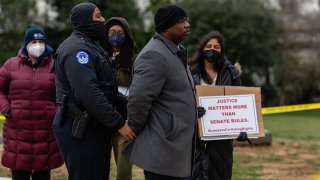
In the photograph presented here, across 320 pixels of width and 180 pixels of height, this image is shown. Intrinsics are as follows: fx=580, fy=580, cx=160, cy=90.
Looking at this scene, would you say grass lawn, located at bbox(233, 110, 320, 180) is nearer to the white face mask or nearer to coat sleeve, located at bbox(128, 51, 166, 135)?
the white face mask

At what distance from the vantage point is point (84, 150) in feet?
13.7

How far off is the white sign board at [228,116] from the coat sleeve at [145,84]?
139cm

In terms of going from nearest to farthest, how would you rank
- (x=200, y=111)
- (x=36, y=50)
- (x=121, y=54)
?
1. (x=200, y=111)
2. (x=36, y=50)
3. (x=121, y=54)

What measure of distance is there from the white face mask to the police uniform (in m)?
1.35

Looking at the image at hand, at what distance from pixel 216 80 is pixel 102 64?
1769 millimetres

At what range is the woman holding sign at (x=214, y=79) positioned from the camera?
548 cm

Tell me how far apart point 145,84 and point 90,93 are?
1.27 feet

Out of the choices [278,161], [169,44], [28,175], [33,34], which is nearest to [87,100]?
[169,44]

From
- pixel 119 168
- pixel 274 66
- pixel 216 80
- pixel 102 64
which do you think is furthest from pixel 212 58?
pixel 274 66

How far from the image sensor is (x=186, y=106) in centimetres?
399

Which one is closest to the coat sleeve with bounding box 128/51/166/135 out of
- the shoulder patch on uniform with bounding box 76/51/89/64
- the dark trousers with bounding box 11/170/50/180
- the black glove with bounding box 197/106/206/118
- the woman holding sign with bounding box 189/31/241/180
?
the shoulder patch on uniform with bounding box 76/51/89/64

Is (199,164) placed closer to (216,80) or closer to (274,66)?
(216,80)

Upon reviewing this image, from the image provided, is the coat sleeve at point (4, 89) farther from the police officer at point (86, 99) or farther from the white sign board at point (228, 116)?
the white sign board at point (228, 116)

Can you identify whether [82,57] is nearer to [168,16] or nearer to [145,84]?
[145,84]
